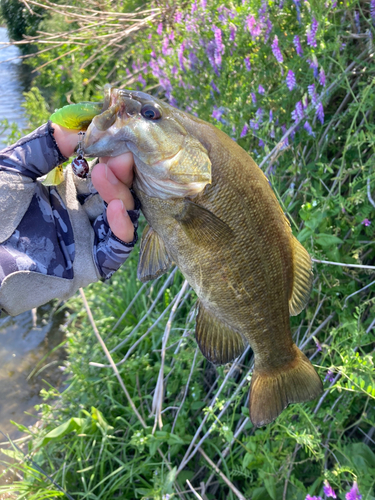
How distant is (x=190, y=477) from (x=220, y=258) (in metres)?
1.43

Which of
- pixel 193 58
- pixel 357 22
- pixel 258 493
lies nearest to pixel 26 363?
pixel 258 493

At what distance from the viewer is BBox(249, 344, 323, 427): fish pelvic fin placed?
1.51 metres

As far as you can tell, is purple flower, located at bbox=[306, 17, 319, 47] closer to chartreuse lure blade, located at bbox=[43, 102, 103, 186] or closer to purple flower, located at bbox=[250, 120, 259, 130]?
purple flower, located at bbox=[250, 120, 259, 130]

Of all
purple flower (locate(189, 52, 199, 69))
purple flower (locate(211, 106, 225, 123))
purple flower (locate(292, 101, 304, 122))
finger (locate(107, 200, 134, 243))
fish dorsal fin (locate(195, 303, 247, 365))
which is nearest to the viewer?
finger (locate(107, 200, 134, 243))

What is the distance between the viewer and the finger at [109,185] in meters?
1.33

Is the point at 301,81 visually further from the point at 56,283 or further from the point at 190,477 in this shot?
the point at 190,477

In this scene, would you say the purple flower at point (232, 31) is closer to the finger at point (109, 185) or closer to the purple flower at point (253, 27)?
the purple flower at point (253, 27)

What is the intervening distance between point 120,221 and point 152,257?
0.18 m

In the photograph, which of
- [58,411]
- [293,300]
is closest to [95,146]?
[293,300]

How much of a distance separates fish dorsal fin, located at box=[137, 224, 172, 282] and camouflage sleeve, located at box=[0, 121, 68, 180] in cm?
51

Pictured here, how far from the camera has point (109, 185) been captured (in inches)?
53.6

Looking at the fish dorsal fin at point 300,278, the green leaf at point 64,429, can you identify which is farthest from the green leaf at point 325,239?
the green leaf at point 64,429

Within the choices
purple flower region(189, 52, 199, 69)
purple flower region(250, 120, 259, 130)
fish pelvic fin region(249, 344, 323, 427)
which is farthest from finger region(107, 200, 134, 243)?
purple flower region(189, 52, 199, 69)

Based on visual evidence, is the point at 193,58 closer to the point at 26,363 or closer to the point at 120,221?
the point at 120,221
